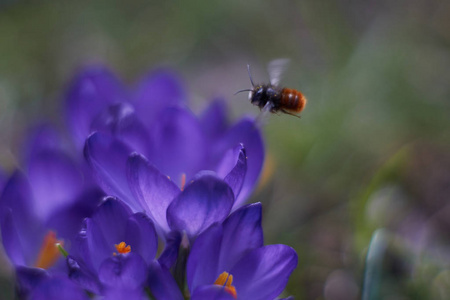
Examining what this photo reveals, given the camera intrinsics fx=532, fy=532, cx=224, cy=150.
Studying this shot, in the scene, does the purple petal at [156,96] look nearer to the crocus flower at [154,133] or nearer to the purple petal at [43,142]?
the crocus flower at [154,133]

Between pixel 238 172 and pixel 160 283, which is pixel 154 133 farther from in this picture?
pixel 160 283

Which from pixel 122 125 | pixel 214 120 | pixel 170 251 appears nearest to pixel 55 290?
pixel 170 251

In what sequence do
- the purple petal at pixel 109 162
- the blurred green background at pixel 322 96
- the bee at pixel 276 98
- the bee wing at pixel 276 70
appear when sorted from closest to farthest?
the purple petal at pixel 109 162 < the bee at pixel 276 98 < the bee wing at pixel 276 70 < the blurred green background at pixel 322 96

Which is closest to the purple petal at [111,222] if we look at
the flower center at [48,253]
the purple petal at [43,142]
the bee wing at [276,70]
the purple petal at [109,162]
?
the purple petal at [109,162]

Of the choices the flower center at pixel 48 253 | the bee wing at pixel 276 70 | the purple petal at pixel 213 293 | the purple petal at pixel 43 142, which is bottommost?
the flower center at pixel 48 253

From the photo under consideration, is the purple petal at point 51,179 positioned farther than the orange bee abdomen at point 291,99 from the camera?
No

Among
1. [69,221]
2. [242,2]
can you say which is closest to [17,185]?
[69,221]
